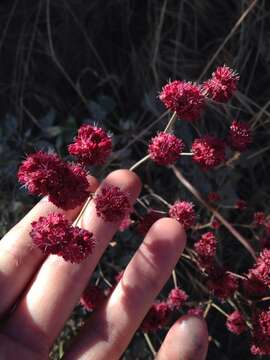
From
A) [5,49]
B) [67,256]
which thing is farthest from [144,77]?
[67,256]

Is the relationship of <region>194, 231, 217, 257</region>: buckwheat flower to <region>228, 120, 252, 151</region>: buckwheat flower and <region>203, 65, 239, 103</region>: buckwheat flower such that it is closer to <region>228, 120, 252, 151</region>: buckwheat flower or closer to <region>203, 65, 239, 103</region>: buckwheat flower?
<region>228, 120, 252, 151</region>: buckwheat flower

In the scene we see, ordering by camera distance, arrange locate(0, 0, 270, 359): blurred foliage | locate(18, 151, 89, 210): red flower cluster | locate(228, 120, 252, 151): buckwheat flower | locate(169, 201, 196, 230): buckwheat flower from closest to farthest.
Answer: locate(18, 151, 89, 210): red flower cluster → locate(228, 120, 252, 151): buckwheat flower → locate(169, 201, 196, 230): buckwheat flower → locate(0, 0, 270, 359): blurred foliage

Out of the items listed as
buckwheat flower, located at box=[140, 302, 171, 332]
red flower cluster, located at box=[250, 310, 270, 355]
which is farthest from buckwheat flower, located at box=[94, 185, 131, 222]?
red flower cluster, located at box=[250, 310, 270, 355]

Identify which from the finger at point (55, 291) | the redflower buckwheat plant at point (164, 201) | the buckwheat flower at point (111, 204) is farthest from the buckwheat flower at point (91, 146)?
the finger at point (55, 291)

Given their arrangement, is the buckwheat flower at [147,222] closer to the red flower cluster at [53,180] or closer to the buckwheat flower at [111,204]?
the buckwheat flower at [111,204]

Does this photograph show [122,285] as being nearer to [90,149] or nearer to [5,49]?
[90,149]

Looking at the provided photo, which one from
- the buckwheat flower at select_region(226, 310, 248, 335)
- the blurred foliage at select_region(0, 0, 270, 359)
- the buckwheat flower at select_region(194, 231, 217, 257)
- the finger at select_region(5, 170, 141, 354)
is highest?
the blurred foliage at select_region(0, 0, 270, 359)
